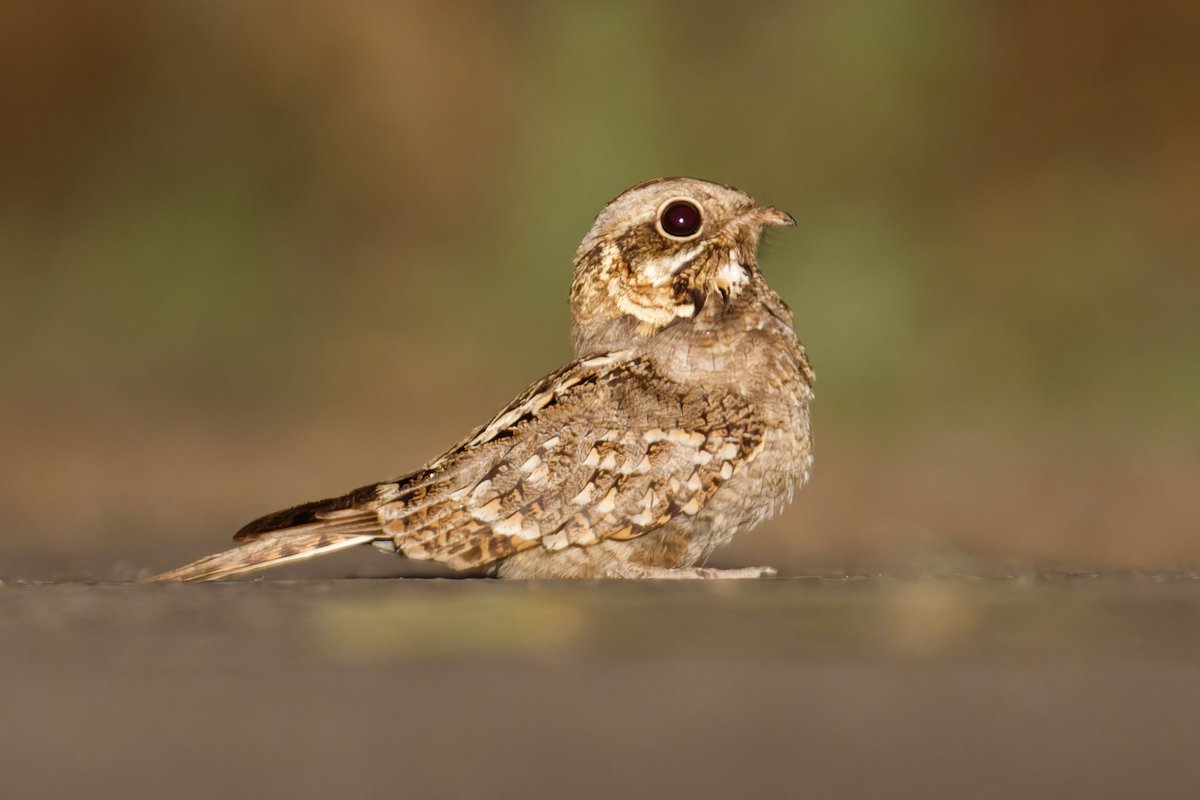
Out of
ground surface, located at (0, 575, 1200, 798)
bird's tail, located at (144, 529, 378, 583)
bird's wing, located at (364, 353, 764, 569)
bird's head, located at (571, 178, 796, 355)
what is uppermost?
bird's head, located at (571, 178, 796, 355)

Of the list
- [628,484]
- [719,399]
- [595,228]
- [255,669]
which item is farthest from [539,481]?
[255,669]

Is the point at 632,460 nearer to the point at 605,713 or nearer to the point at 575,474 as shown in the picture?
the point at 575,474

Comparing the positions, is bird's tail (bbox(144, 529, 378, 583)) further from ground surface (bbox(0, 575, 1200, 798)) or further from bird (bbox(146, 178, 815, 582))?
ground surface (bbox(0, 575, 1200, 798))

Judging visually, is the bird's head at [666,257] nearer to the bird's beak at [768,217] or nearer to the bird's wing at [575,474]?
the bird's beak at [768,217]

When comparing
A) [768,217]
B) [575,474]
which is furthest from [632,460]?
[768,217]

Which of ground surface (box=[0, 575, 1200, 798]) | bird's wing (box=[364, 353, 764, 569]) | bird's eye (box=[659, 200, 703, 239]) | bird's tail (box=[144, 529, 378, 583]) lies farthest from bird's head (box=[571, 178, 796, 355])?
ground surface (box=[0, 575, 1200, 798])

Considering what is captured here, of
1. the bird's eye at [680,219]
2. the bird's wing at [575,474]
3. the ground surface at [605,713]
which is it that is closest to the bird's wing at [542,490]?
the bird's wing at [575,474]

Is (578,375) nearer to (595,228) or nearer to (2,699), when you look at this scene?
(595,228)
